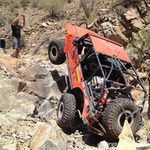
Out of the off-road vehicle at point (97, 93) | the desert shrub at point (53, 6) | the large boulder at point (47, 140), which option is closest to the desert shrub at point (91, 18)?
the desert shrub at point (53, 6)

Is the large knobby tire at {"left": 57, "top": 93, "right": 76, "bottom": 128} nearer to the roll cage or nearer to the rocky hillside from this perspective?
the rocky hillside

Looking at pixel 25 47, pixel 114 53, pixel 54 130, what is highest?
pixel 114 53

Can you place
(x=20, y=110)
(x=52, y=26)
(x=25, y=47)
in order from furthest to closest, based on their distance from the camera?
(x=52, y=26)
(x=25, y=47)
(x=20, y=110)

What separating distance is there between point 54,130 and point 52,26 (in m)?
10.7

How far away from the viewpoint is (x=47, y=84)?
5.52 metres

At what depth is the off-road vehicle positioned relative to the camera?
3.42 m

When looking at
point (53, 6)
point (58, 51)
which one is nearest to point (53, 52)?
point (58, 51)

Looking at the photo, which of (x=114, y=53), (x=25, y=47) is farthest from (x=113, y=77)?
(x=25, y=47)

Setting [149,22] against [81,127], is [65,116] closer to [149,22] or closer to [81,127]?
[81,127]

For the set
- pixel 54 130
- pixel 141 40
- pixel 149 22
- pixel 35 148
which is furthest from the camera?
pixel 149 22

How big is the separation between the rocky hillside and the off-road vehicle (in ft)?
1.32

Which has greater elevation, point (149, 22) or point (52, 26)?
point (149, 22)

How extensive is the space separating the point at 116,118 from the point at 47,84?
9.53ft

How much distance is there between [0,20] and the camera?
14742 mm
